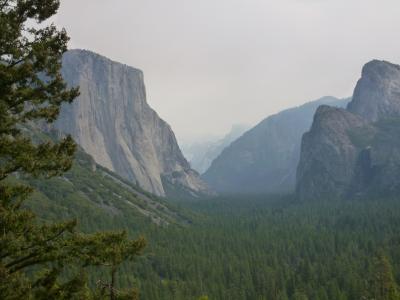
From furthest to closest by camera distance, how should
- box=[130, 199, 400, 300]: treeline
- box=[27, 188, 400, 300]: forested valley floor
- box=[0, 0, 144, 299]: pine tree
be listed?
1. box=[27, 188, 400, 300]: forested valley floor
2. box=[130, 199, 400, 300]: treeline
3. box=[0, 0, 144, 299]: pine tree

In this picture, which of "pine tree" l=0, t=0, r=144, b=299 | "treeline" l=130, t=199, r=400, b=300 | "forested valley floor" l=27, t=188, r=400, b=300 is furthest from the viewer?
"forested valley floor" l=27, t=188, r=400, b=300

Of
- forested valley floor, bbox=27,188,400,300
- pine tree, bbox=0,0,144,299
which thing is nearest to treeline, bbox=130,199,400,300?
forested valley floor, bbox=27,188,400,300

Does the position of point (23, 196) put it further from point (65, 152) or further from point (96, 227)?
point (96, 227)

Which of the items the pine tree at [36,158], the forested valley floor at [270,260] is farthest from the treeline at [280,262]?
the pine tree at [36,158]

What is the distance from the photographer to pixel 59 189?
625 ft

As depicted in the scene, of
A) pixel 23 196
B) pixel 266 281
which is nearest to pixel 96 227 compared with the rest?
pixel 266 281

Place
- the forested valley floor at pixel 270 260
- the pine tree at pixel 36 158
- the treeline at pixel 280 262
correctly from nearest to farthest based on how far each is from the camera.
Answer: the pine tree at pixel 36 158 → the treeline at pixel 280 262 → the forested valley floor at pixel 270 260

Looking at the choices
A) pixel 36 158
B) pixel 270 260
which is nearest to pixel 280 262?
pixel 270 260

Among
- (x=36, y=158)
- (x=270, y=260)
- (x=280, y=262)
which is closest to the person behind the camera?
(x=36, y=158)

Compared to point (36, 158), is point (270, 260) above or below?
below

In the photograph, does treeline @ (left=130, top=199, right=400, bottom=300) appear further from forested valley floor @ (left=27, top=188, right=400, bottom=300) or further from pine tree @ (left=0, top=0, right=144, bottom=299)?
pine tree @ (left=0, top=0, right=144, bottom=299)

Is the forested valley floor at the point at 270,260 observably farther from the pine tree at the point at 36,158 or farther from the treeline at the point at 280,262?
the pine tree at the point at 36,158

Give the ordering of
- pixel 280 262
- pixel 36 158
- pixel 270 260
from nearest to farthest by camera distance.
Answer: pixel 36 158 < pixel 270 260 < pixel 280 262

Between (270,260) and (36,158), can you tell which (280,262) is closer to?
(270,260)
